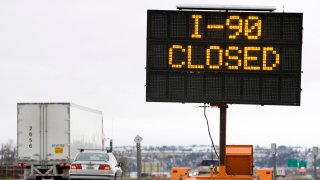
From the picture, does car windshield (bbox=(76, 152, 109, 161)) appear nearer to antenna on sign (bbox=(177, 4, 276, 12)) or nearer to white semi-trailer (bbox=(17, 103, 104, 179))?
white semi-trailer (bbox=(17, 103, 104, 179))

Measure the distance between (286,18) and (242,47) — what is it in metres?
1.44

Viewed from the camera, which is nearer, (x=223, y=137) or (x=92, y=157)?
(x=223, y=137)

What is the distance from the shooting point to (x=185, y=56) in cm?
2305

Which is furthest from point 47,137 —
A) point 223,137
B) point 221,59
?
point 221,59

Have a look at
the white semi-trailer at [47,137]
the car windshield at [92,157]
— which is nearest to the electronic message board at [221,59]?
the car windshield at [92,157]

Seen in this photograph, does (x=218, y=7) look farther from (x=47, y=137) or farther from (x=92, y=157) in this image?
(x=47, y=137)

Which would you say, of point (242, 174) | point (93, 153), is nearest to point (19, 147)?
point (93, 153)

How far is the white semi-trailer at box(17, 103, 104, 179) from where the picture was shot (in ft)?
137

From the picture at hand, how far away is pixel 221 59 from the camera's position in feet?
75.8

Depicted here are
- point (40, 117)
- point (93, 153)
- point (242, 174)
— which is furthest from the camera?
point (40, 117)

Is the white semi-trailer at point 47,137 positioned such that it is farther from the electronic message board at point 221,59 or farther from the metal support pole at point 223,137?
the electronic message board at point 221,59

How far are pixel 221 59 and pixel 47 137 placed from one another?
20208 millimetres

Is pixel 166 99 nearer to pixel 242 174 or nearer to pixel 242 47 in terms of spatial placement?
pixel 242 47

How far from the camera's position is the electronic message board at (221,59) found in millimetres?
23047
